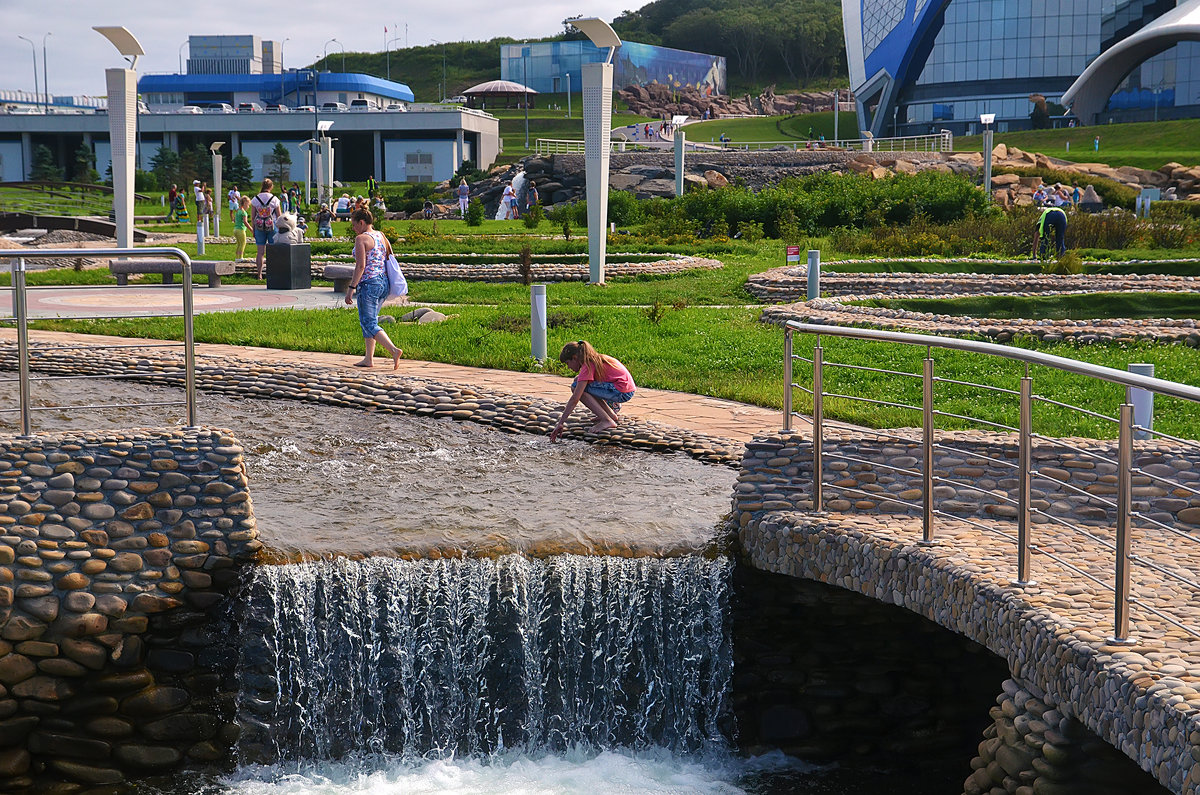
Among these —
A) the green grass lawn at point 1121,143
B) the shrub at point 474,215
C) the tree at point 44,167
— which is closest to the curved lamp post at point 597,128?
the shrub at point 474,215

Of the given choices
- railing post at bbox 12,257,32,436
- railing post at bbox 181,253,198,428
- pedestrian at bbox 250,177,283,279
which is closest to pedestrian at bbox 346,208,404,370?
railing post at bbox 181,253,198,428

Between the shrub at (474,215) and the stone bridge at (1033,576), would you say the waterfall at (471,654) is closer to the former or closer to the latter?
the stone bridge at (1033,576)

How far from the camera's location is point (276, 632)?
713 cm

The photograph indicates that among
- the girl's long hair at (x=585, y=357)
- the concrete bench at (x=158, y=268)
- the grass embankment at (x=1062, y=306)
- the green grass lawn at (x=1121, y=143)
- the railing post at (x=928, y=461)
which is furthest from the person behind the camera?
the green grass lawn at (x=1121, y=143)

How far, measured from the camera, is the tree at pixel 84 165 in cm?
6188

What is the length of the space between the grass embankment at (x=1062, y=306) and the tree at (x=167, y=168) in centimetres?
4552

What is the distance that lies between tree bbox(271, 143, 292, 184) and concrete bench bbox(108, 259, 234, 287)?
46130mm

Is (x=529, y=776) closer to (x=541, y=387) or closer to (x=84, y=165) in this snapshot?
(x=541, y=387)

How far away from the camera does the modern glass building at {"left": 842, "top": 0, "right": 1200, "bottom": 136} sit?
267 ft

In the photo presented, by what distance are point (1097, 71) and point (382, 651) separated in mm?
76993

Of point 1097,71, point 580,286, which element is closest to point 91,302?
point 580,286

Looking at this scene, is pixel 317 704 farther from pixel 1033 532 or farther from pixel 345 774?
pixel 1033 532

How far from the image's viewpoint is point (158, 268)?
19844 mm

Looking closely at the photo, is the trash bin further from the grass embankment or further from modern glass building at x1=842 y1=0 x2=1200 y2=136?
modern glass building at x1=842 y1=0 x2=1200 y2=136
